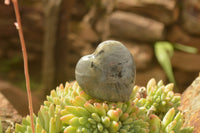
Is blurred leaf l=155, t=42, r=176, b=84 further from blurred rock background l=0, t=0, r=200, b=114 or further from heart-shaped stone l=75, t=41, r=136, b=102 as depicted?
heart-shaped stone l=75, t=41, r=136, b=102

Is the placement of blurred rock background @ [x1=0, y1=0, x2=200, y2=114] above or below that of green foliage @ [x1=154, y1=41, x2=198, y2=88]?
above

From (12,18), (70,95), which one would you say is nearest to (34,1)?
(12,18)

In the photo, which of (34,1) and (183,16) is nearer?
(183,16)

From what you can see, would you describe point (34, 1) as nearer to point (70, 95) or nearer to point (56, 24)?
point (56, 24)

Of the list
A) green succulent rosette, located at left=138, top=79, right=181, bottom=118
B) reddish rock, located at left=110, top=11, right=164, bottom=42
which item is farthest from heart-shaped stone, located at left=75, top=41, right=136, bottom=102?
reddish rock, located at left=110, top=11, right=164, bottom=42

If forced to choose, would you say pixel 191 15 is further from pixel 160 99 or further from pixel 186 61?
pixel 160 99

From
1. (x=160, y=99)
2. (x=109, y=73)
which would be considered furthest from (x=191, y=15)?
(x=109, y=73)

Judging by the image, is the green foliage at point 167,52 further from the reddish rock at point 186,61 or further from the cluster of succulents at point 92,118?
the cluster of succulents at point 92,118

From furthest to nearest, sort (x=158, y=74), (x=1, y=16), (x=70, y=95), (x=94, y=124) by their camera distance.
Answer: (x=1, y=16)
(x=158, y=74)
(x=70, y=95)
(x=94, y=124)
